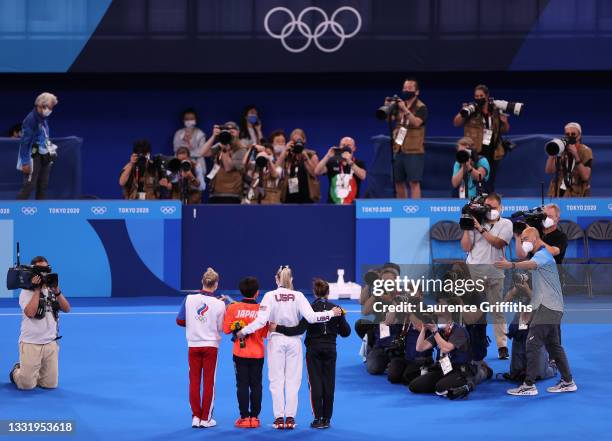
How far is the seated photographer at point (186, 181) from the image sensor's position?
19.5m

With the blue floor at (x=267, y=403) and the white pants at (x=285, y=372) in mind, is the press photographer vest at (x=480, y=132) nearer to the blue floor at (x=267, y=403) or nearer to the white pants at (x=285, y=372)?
the blue floor at (x=267, y=403)

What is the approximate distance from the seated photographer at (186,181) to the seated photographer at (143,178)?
8.2 inches

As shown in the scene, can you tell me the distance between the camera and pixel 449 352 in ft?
41.2

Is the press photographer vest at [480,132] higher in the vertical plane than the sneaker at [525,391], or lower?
higher

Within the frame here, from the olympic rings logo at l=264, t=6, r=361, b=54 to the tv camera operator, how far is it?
348cm

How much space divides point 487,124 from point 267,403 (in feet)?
27.2

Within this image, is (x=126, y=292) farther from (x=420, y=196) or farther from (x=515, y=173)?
(x=515, y=173)

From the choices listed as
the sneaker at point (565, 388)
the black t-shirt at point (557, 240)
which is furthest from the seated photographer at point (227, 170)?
the sneaker at point (565, 388)

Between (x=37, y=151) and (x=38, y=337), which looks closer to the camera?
(x=38, y=337)

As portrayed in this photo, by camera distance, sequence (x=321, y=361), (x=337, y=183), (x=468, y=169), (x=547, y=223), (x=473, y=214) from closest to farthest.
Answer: (x=321, y=361) < (x=547, y=223) < (x=473, y=214) < (x=468, y=169) < (x=337, y=183)

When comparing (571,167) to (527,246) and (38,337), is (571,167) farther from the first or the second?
(38,337)

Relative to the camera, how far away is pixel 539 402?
40.3ft

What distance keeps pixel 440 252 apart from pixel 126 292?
17.5 feet

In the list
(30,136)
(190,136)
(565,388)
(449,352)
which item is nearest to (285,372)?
(449,352)
